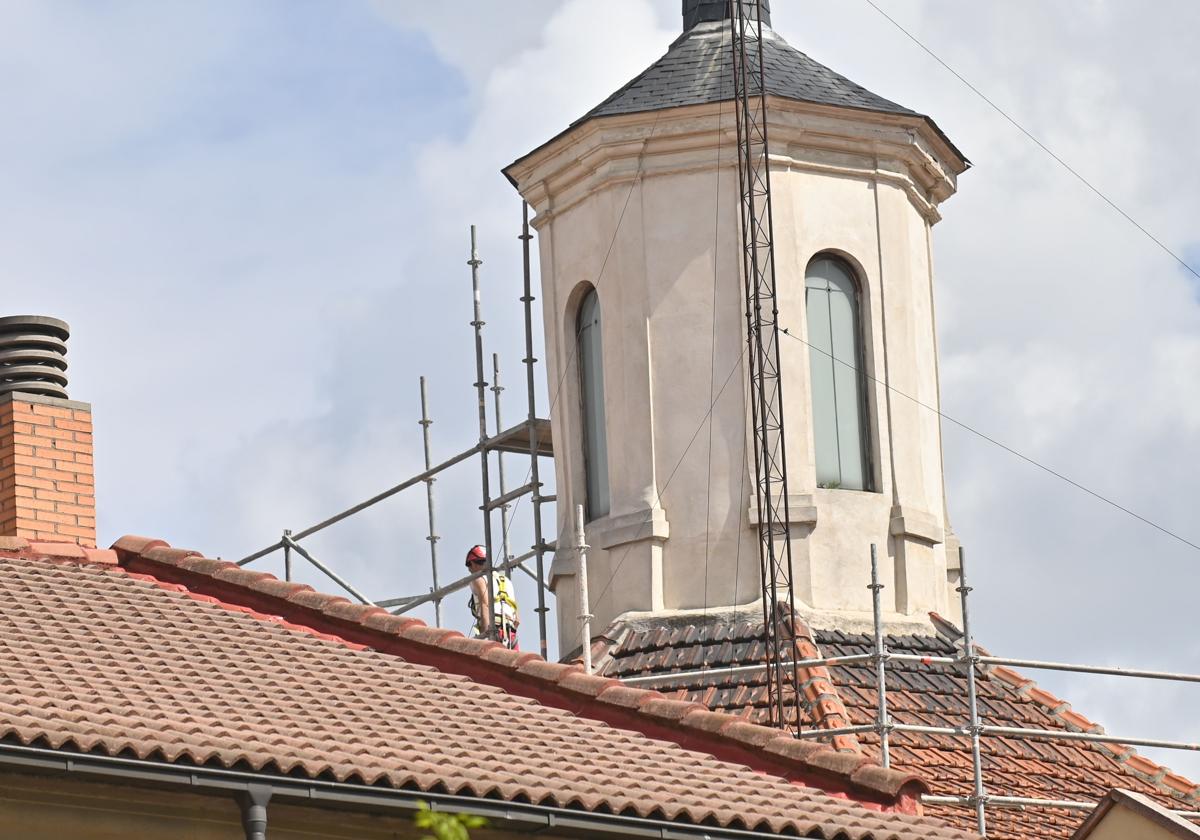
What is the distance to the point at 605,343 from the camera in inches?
1161

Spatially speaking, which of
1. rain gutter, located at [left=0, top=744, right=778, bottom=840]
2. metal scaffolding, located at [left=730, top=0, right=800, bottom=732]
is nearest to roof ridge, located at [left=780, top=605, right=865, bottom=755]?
metal scaffolding, located at [left=730, top=0, right=800, bottom=732]

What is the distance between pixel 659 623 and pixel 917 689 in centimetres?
258

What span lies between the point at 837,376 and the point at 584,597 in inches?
139

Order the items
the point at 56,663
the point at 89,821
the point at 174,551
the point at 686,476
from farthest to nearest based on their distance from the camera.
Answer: the point at 686,476 → the point at 174,551 → the point at 56,663 → the point at 89,821

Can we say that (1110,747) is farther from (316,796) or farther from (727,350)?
(316,796)

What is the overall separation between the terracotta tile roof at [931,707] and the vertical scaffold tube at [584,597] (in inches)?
10.9

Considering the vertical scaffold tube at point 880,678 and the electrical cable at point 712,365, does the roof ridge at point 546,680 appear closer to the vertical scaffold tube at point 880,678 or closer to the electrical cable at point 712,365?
the vertical scaffold tube at point 880,678

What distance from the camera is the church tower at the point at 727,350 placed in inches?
1125

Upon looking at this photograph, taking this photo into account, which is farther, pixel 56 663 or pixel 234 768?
pixel 56 663

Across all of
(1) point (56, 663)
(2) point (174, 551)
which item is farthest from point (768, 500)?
(1) point (56, 663)

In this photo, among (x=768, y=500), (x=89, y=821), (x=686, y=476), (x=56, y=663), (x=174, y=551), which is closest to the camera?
(x=89, y=821)

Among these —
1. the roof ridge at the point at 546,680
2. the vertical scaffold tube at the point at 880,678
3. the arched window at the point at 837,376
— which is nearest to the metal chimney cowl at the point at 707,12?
the arched window at the point at 837,376

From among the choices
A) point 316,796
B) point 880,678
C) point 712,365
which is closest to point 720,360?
point 712,365

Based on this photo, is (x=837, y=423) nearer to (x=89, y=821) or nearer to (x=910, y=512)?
(x=910, y=512)
